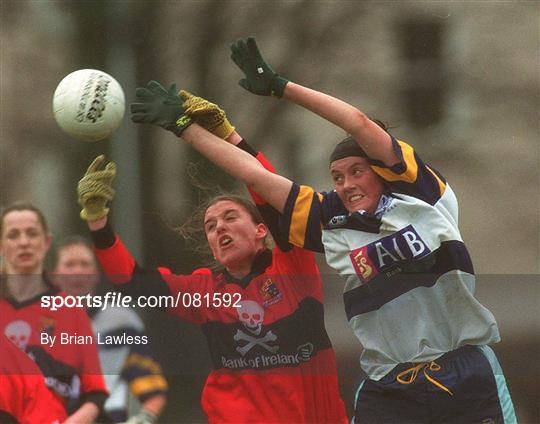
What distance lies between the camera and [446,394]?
3.92m

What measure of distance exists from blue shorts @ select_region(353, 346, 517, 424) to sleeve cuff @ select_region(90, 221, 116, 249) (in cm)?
118

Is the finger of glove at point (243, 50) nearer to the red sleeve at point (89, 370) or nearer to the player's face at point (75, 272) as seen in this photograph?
the player's face at point (75, 272)

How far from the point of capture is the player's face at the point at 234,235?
445 centimetres

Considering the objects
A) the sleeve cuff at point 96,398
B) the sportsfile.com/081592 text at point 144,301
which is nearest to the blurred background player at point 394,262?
the sportsfile.com/081592 text at point 144,301

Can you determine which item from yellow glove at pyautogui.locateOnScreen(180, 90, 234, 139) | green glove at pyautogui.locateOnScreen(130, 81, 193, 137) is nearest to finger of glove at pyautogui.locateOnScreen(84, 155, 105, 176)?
green glove at pyautogui.locateOnScreen(130, 81, 193, 137)

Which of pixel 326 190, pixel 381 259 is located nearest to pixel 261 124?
pixel 326 190

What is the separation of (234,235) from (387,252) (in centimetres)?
66

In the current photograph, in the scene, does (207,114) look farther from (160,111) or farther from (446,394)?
(446,394)

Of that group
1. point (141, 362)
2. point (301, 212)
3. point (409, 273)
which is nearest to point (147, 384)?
point (141, 362)

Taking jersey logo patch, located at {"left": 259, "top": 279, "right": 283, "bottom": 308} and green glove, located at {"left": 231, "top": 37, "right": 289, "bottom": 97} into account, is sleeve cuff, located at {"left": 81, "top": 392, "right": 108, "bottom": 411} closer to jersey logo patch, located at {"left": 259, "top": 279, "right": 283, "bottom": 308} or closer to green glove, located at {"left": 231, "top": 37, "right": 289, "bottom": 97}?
jersey logo patch, located at {"left": 259, "top": 279, "right": 283, "bottom": 308}

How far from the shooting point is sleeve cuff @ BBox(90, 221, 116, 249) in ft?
14.6

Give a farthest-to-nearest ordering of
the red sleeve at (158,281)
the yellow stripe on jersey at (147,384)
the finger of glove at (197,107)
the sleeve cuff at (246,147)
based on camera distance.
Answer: the yellow stripe on jersey at (147,384) → the red sleeve at (158,281) → the sleeve cuff at (246,147) → the finger of glove at (197,107)

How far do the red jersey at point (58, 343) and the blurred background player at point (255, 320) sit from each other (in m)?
0.35

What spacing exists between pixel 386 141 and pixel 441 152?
88 cm
